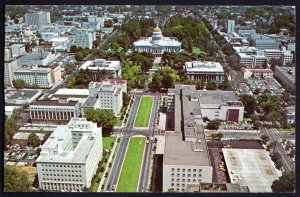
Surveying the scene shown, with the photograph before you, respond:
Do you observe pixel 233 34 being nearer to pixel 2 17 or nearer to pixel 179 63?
pixel 179 63

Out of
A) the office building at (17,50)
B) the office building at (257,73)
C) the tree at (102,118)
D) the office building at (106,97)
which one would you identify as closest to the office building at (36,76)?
the office building at (17,50)

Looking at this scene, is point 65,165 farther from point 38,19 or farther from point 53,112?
point 38,19

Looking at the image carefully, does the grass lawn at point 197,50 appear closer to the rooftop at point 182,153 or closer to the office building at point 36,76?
the office building at point 36,76

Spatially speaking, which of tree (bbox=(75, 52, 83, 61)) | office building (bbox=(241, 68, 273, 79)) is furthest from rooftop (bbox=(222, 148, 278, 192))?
tree (bbox=(75, 52, 83, 61))

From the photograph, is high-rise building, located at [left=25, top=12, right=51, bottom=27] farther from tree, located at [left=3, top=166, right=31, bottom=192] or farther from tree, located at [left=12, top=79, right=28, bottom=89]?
tree, located at [left=3, top=166, right=31, bottom=192]

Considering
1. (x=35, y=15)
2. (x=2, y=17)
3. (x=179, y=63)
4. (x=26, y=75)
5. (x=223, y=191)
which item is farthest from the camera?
(x=35, y=15)

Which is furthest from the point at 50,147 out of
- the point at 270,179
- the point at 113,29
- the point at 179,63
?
the point at 113,29

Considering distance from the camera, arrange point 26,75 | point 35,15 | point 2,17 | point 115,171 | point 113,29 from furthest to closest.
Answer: point 113,29, point 35,15, point 26,75, point 115,171, point 2,17
